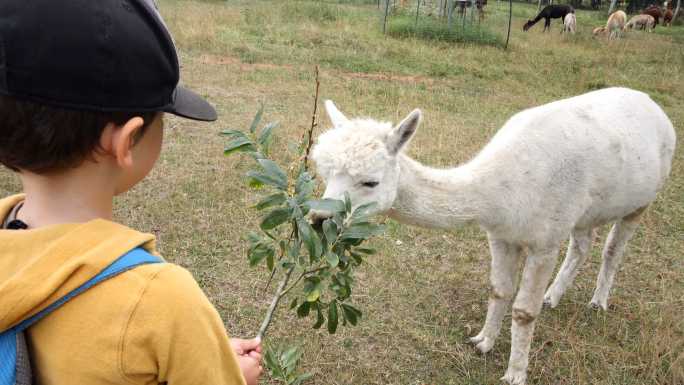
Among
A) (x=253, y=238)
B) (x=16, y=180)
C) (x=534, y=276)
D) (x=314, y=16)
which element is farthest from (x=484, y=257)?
(x=314, y=16)

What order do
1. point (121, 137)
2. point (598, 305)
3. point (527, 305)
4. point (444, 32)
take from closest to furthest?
point (121, 137) < point (527, 305) < point (598, 305) < point (444, 32)

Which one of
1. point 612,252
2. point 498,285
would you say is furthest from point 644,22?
point 498,285

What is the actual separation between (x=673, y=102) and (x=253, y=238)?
1012 centimetres

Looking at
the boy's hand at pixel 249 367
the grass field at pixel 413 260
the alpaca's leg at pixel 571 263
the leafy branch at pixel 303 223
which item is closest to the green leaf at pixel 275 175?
the leafy branch at pixel 303 223

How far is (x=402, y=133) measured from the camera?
2.46 meters

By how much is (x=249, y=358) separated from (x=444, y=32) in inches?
502

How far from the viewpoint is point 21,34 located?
72 cm

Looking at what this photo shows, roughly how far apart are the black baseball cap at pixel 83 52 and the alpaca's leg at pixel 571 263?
335 centimetres

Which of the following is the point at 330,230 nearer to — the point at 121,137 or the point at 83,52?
the point at 121,137

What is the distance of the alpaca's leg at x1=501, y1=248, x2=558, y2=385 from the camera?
2.80 meters

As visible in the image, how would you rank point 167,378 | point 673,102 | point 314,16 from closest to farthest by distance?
point 167,378, point 673,102, point 314,16

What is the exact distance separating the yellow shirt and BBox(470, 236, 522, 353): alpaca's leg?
2.54m

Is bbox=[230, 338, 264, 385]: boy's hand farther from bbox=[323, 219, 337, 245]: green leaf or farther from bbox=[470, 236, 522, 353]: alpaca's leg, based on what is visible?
→ bbox=[470, 236, 522, 353]: alpaca's leg

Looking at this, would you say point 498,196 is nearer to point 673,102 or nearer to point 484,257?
point 484,257
